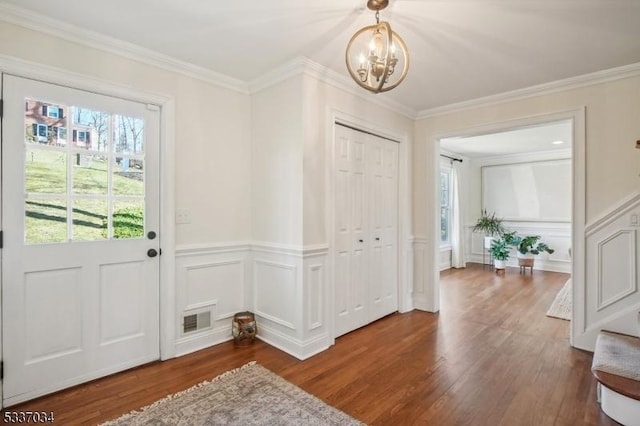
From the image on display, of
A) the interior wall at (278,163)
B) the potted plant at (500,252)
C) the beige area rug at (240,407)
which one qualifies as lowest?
the beige area rug at (240,407)

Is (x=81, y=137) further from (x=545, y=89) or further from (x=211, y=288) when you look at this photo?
(x=545, y=89)

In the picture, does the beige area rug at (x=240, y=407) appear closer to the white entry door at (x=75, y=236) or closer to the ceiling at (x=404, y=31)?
the white entry door at (x=75, y=236)

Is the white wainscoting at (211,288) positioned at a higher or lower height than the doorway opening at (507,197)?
lower

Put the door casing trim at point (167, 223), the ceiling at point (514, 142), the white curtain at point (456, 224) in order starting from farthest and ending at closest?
the white curtain at point (456, 224)
the ceiling at point (514, 142)
the door casing trim at point (167, 223)

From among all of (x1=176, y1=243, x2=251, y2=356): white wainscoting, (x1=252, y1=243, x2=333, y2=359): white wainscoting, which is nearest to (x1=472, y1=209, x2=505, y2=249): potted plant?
(x1=252, y1=243, x2=333, y2=359): white wainscoting

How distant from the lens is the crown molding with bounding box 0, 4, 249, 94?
2064mm

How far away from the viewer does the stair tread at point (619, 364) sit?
1.98 meters

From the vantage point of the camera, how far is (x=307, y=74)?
2787 mm

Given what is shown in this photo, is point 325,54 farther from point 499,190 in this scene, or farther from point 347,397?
point 499,190

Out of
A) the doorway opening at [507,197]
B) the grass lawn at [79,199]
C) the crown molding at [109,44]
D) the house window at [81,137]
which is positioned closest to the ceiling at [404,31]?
the crown molding at [109,44]

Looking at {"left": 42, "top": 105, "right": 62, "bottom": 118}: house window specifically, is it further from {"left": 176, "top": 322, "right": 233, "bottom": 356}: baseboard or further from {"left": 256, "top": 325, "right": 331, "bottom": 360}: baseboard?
{"left": 256, "top": 325, "right": 331, "bottom": 360}: baseboard

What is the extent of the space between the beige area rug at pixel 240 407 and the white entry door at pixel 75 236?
699 mm

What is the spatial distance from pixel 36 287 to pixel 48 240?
0.32 meters

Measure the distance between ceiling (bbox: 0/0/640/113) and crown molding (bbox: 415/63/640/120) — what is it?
9cm
